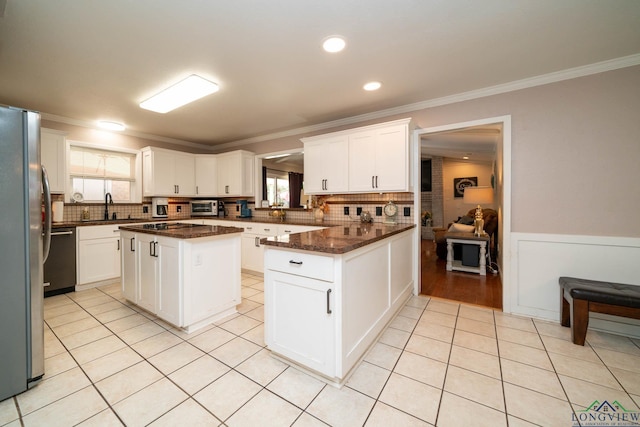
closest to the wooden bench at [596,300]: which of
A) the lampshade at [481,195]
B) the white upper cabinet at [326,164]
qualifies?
the white upper cabinet at [326,164]

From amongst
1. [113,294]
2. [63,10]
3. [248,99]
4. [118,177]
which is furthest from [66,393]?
[118,177]

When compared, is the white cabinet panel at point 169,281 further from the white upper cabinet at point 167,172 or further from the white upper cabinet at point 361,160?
the white upper cabinet at point 167,172

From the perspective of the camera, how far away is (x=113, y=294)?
3.35 m

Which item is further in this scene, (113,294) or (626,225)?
(113,294)

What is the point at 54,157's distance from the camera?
3.49m

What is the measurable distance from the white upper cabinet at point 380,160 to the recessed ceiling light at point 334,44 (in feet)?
4.17

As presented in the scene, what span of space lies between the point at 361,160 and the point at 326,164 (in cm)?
55

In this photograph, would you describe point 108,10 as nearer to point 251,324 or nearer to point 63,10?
point 63,10

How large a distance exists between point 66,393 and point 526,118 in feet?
14.5

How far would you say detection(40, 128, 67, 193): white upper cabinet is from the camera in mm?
3406

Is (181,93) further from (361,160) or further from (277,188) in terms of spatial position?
(277,188)

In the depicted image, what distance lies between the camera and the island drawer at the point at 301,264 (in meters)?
1.61

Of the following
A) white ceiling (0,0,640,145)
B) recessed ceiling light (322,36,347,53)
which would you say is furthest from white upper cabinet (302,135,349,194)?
recessed ceiling light (322,36,347,53)

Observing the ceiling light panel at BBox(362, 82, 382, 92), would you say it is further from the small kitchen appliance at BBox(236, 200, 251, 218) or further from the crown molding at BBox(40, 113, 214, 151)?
the crown molding at BBox(40, 113, 214, 151)
